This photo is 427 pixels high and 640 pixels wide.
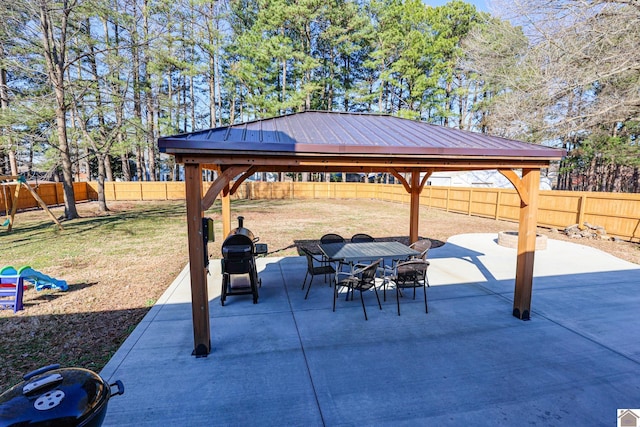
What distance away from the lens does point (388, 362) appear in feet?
11.2

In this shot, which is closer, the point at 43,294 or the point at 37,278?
the point at 37,278

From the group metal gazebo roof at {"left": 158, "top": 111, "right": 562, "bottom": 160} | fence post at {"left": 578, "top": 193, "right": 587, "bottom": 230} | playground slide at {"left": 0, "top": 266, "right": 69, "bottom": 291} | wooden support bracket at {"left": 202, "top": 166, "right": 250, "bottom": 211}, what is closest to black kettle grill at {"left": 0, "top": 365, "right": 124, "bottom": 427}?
wooden support bracket at {"left": 202, "top": 166, "right": 250, "bottom": 211}

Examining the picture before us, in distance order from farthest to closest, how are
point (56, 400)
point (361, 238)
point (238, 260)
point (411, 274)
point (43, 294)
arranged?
point (361, 238), point (43, 294), point (238, 260), point (411, 274), point (56, 400)

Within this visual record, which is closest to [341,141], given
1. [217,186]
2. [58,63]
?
[217,186]

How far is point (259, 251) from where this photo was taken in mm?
5836

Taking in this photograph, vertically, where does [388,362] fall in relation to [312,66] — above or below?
below

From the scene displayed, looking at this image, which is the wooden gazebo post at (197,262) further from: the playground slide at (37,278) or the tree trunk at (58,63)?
the tree trunk at (58,63)

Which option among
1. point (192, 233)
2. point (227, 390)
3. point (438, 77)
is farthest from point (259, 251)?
point (438, 77)

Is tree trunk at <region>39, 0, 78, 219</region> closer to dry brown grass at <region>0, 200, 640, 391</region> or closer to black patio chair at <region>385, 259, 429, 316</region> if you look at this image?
dry brown grass at <region>0, 200, 640, 391</region>

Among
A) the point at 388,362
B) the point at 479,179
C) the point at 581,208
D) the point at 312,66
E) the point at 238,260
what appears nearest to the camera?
the point at 388,362

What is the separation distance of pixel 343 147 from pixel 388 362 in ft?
8.16

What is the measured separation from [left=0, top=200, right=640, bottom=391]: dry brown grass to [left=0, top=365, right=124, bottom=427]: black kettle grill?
79.3 inches

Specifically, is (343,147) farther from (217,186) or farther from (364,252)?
(364,252)

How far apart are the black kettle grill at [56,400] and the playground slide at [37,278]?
4319 mm
